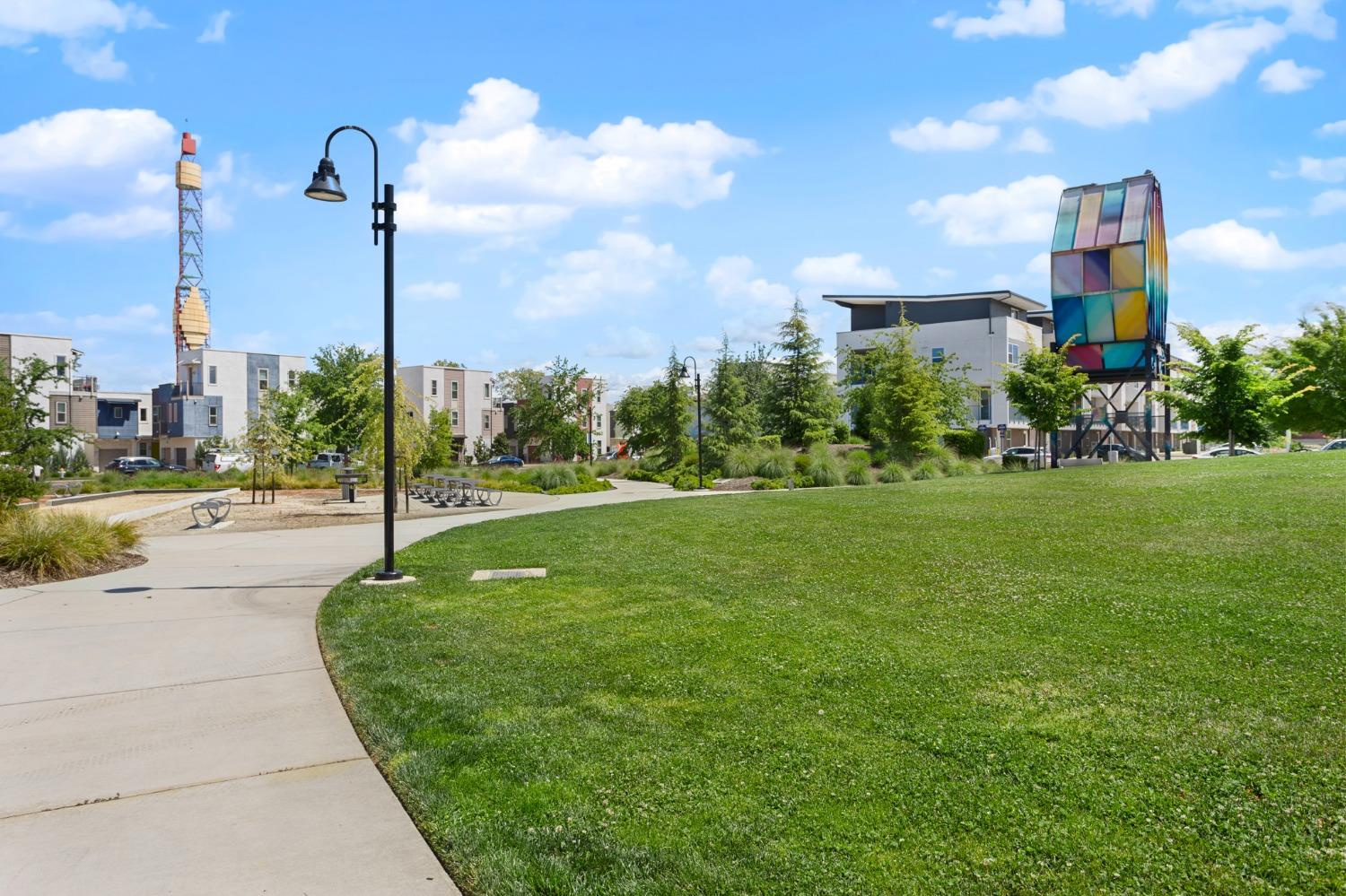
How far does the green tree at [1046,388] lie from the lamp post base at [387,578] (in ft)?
102

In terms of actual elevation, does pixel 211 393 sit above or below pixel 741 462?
above

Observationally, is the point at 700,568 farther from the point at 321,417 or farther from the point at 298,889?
the point at 321,417

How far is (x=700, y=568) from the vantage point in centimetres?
1108

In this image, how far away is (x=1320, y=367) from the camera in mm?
35594

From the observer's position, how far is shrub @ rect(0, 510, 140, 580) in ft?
40.3

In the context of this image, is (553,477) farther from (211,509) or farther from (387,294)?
(387,294)

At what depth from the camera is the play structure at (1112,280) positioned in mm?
38125

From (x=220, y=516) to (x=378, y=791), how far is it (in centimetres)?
1977

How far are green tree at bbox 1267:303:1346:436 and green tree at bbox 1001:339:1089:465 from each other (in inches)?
286

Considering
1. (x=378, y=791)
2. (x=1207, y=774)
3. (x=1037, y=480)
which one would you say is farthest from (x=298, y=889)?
(x=1037, y=480)

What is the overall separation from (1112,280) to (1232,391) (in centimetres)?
1096

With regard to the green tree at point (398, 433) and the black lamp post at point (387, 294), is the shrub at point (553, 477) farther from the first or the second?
the black lamp post at point (387, 294)

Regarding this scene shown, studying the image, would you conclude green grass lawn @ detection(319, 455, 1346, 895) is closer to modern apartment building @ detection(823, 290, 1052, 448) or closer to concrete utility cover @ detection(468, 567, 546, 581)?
concrete utility cover @ detection(468, 567, 546, 581)

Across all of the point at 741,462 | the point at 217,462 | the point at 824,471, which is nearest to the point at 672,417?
the point at 741,462
